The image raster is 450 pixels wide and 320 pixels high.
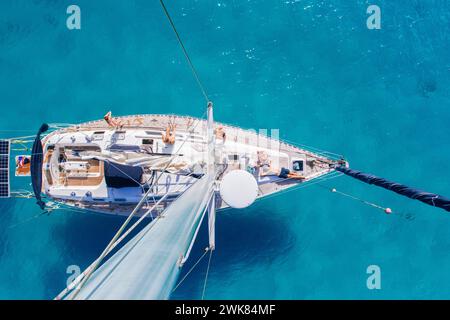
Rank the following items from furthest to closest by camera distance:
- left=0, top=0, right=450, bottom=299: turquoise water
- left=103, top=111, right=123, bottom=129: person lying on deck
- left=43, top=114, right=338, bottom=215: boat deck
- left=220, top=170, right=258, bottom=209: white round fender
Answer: left=0, top=0, right=450, bottom=299: turquoise water, left=43, top=114, right=338, bottom=215: boat deck, left=103, top=111, right=123, bottom=129: person lying on deck, left=220, top=170, right=258, bottom=209: white round fender

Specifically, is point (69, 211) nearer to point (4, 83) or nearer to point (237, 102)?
point (4, 83)

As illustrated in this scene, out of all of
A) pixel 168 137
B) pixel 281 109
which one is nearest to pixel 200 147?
pixel 168 137

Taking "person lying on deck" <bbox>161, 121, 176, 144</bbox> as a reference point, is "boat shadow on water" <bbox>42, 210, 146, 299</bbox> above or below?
below

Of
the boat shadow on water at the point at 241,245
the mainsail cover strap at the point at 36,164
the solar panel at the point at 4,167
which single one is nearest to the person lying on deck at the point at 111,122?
the mainsail cover strap at the point at 36,164

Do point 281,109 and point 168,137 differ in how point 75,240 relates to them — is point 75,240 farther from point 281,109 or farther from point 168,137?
point 281,109

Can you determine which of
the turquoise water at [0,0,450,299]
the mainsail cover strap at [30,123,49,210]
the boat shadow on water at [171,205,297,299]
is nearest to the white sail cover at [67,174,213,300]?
the mainsail cover strap at [30,123,49,210]

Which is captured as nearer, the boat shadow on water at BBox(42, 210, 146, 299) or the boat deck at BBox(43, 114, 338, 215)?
the boat deck at BBox(43, 114, 338, 215)

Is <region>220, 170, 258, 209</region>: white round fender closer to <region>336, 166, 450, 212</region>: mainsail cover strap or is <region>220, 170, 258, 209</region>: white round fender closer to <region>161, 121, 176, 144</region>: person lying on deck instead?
<region>161, 121, 176, 144</region>: person lying on deck

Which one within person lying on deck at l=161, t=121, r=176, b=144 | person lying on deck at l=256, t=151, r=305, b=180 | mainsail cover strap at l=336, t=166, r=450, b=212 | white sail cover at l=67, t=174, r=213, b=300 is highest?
person lying on deck at l=161, t=121, r=176, b=144
